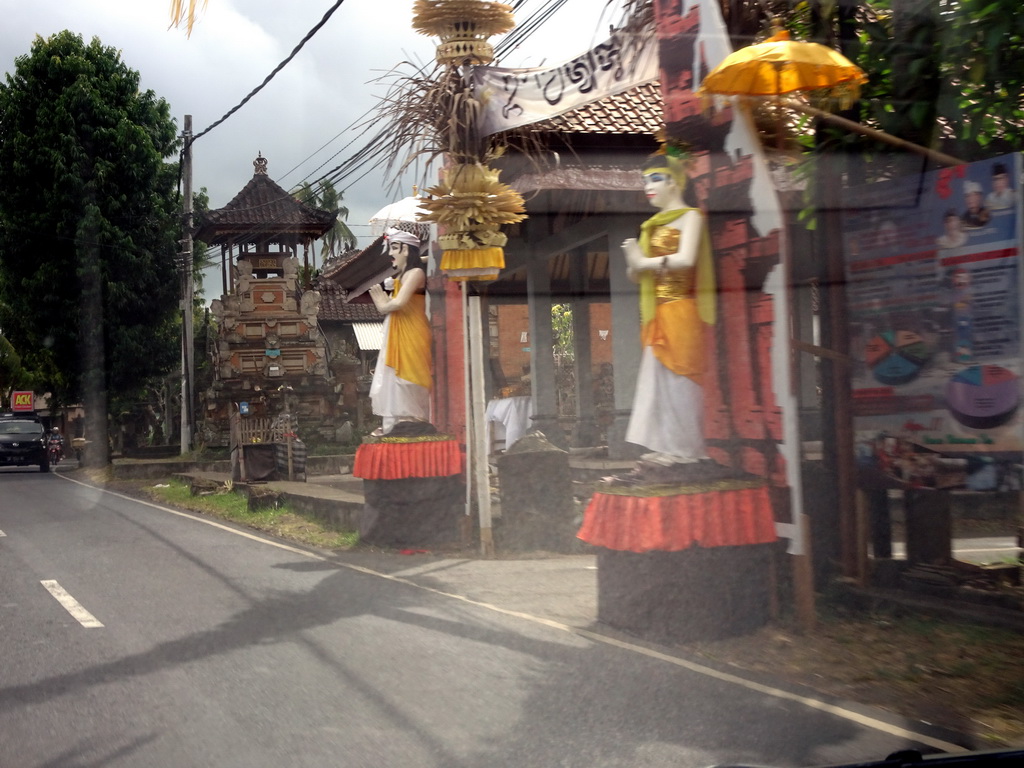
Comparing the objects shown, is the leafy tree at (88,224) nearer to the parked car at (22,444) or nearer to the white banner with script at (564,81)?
the parked car at (22,444)

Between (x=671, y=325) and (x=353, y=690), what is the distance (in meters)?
3.06

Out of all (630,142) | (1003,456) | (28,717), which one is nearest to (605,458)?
(630,142)

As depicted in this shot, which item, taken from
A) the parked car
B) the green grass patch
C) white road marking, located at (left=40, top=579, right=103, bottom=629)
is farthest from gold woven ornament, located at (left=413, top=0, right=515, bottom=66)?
the parked car

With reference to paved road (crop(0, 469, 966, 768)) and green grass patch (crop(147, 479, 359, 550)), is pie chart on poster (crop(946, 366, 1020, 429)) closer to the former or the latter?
paved road (crop(0, 469, 966, 768))

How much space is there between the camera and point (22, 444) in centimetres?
3111

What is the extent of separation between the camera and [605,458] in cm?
1587

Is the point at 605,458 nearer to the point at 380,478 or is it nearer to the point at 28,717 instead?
the point at 380,478

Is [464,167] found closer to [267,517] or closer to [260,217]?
[267,517]

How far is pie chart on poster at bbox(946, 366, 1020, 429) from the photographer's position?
5703 mm

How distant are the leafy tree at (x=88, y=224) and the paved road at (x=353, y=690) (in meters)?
19.9

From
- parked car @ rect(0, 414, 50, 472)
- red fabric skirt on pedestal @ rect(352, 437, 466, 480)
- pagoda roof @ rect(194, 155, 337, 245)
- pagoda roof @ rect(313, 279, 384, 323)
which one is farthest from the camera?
pagoda roof @ rect(313, 279, 384, 323)

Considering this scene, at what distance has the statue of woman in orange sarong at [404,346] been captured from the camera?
11.0 meters

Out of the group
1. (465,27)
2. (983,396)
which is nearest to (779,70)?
(983,396)

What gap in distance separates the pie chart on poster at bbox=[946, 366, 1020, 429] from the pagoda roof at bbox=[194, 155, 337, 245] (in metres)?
27.5
